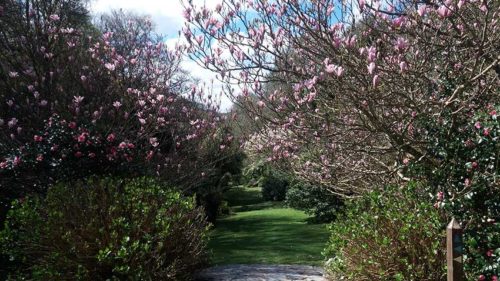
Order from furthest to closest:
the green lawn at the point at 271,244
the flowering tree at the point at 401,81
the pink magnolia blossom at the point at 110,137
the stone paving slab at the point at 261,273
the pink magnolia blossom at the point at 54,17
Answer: the green lawn at the point at 271,244 → the pink magnolia blossom at the point at 54,17 → the pink magnolia blossom at the point at 110,137 → the stone paving slab at the point at 261,273 → the flowering tree at the point at 401,81

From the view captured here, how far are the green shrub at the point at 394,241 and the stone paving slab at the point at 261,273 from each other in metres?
1.13

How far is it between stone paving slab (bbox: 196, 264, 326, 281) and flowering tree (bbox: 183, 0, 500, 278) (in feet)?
5.35

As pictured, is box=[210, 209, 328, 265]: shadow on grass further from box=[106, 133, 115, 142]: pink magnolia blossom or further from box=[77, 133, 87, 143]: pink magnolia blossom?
box=[77, 133, 87, 143]: pink magnolia blossom

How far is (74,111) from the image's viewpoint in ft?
25.1

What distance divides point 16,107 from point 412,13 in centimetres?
609

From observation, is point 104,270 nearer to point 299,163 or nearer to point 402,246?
point 402,246

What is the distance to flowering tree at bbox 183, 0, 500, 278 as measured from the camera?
425 centimetres

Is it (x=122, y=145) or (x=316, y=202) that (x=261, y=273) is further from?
(x=316, y=202)

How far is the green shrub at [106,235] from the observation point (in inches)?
203

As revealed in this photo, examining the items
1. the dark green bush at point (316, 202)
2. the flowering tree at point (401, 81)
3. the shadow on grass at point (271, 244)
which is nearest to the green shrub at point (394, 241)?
the flowering tree at point (401, 81)

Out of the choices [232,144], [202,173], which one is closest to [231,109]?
[232,144]

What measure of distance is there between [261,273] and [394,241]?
7.93ft

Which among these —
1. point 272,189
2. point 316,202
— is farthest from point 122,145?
A: point 272,189

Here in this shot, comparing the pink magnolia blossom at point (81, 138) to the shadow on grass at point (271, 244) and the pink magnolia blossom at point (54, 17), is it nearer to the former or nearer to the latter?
the pink magnolia blossom at point (54, 17)
